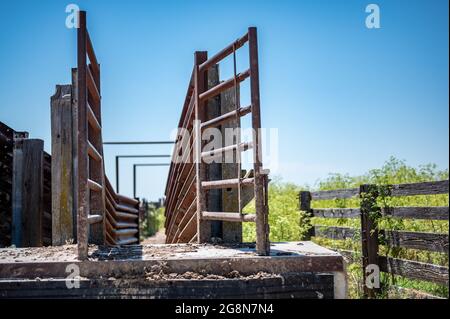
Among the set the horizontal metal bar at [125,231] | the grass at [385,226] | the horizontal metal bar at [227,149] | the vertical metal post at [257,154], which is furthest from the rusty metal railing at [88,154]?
the grass at [385,226]

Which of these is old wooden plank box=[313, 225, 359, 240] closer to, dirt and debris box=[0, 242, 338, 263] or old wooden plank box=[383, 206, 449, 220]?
old wooden plank box=[383, 206, 449, 220]

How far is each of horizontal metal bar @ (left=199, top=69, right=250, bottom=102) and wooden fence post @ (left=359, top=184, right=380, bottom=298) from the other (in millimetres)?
3472

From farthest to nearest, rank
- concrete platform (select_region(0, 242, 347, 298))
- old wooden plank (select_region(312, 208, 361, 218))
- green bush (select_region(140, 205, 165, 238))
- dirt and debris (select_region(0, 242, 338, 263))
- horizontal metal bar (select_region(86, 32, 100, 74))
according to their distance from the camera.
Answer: green bush (select_region(140, 205, 165, 238)) → old wooden plank (select_region(312, 208, 361, 218)) → horizontal metal bar (select_region(86, 32, 100, 74)) → dirt and debris (select_region(0, 242, 338, 263)) → concrete platform (select_region(0, 242, 347, 298))

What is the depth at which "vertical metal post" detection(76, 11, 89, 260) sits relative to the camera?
10.5 feet

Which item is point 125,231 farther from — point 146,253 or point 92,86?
point 146,253

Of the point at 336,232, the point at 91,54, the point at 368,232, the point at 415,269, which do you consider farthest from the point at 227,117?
the point at 336,232

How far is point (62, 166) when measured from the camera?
4629mm

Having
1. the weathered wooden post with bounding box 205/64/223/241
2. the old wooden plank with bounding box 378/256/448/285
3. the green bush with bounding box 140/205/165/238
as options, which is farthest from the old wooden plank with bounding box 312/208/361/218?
the green bush with bounding box 140/205/165/238

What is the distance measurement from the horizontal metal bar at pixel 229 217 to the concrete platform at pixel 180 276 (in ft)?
1.75
